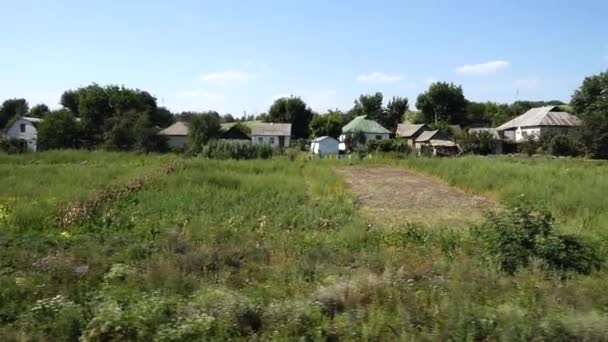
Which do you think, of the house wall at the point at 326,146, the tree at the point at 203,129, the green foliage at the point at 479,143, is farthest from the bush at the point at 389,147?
the tree at the point at 203,129

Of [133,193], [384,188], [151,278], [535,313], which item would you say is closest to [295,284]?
[151,278]

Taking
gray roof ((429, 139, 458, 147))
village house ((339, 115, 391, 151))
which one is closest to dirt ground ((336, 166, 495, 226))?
gray roof ((429, 139, 458, 147))

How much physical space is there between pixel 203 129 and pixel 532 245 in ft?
147

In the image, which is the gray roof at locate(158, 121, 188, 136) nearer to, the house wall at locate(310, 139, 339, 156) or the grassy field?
the house wall at locate(310, 139, 339, 156)

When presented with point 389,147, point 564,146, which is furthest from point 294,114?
point 564,146

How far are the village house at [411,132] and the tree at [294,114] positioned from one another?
596 inches

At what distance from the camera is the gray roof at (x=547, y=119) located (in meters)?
55.8

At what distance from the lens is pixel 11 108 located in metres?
81.1

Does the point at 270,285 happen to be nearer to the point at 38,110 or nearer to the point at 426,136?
the point at 426,136

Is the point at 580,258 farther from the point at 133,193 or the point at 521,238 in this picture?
the point at 133,193

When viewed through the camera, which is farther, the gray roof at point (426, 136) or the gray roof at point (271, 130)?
the gray roof at point (271, 130)

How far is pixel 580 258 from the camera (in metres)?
7.57

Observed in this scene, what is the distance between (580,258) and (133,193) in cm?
1243

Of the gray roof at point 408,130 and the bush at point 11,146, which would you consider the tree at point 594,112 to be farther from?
the bush at point 11,146
